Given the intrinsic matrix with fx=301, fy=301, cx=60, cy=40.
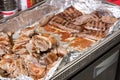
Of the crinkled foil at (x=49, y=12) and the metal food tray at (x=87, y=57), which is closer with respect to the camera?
the metal food tray at (x=87, y=57)

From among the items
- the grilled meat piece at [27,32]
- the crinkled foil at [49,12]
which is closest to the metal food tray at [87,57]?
the crinkled foil at [49,12]

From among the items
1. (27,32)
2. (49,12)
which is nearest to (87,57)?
(27,32)

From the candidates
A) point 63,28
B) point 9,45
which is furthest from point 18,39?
point 63,28

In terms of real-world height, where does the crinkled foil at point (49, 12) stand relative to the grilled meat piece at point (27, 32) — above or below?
above

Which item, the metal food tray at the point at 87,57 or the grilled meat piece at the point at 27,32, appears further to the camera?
the grilled meat piece at the point at 27,32

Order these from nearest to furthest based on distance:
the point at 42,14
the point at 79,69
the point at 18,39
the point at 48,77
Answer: the point at 48,77 < the point at 79,69 < the point at 18,39 < the point at 42,14

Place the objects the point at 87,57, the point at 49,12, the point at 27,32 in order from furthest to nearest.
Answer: the point at 49,12 < the point at 27,32 < the point at 87,57

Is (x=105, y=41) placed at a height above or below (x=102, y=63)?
above

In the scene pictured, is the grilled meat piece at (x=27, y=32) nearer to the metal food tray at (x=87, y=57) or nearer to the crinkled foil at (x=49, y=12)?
the crinkled foil at (x=49, y=12)

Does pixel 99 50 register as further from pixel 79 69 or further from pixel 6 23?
pixel 6 23

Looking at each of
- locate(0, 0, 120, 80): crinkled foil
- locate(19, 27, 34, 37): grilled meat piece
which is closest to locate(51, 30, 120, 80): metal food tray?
locate(0, 0, 120, 80): crinkled foil

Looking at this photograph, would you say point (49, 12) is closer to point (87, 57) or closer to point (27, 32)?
point (27, 32)
